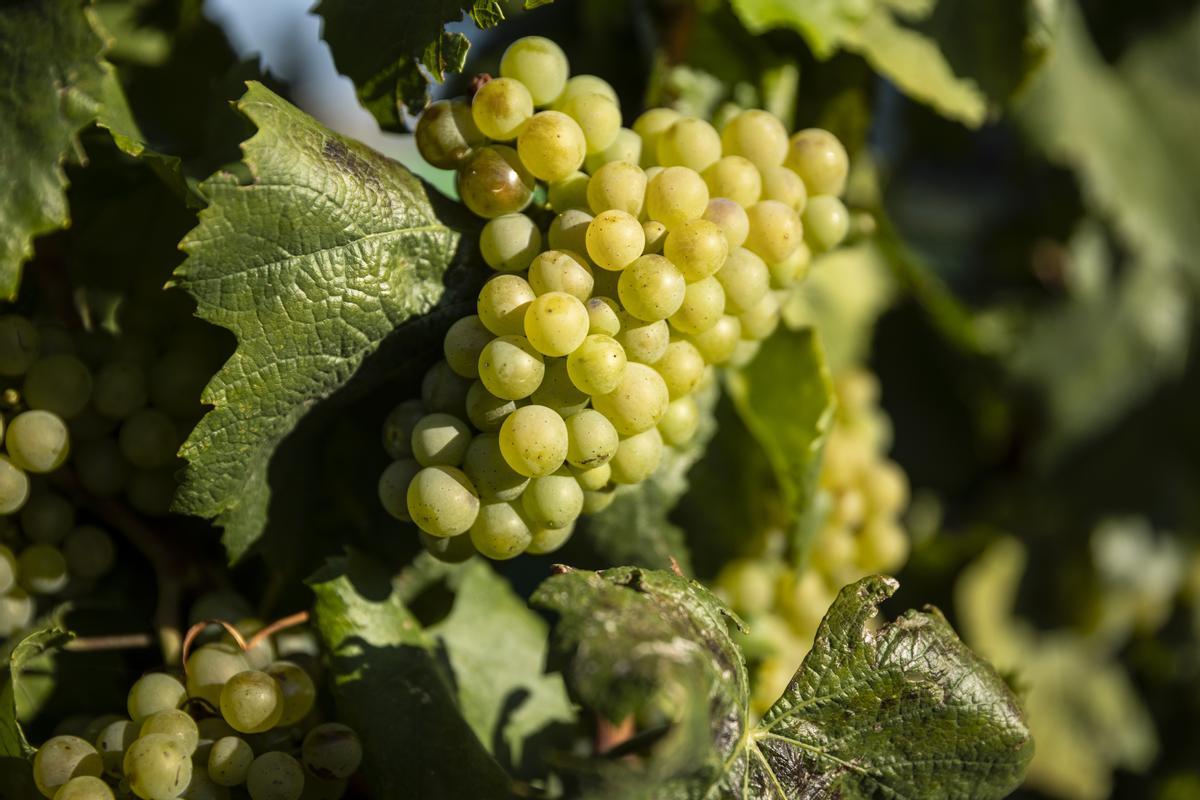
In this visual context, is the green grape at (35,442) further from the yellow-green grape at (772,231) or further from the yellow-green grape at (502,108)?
the yellow-green grape at (772,231)

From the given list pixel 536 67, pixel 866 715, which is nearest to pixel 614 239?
pixel 536 67

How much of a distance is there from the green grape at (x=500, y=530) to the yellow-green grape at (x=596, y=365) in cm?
9

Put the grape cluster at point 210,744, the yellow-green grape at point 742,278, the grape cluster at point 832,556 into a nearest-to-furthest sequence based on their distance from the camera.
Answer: the grape cluster at point 210,744, the yellow-green grape at point 742,278, the grape cluster at point 832,556

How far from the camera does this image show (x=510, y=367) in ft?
1.98

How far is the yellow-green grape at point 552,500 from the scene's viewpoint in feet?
2.06

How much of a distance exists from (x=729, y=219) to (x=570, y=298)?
0.13 metres

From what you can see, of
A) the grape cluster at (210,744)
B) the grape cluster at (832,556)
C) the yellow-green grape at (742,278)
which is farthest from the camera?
the grape cluster at (832,556)

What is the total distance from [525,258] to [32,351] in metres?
0.32

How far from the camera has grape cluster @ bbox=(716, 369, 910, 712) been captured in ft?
3.02

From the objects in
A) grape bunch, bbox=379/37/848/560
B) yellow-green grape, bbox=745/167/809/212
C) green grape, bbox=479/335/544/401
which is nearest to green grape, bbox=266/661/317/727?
grape bunch, bbox=379/37/848/560

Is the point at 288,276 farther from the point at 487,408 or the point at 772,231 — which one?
the point at 772,231

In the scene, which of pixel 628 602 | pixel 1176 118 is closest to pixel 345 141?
pixel 628 602

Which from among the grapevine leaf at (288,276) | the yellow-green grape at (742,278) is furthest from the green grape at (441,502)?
the yellow-green grape at (742,278)

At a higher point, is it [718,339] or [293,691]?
[718,339]
